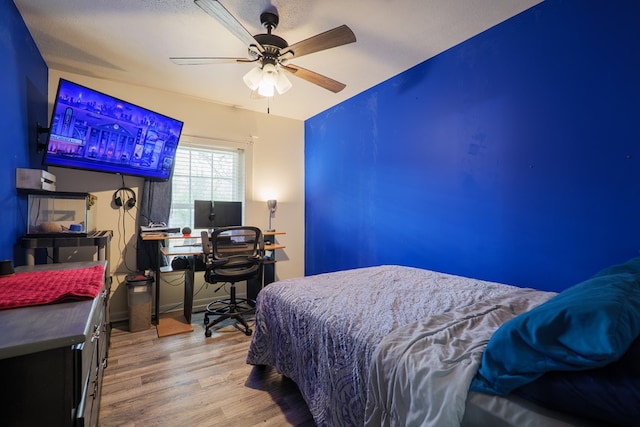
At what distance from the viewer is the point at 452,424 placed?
0.82 m

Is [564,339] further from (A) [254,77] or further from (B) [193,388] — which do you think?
(A) [254,77]

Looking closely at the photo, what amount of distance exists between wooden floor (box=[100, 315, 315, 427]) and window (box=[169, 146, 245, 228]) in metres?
1.62

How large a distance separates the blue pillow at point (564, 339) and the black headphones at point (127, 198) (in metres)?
3.56

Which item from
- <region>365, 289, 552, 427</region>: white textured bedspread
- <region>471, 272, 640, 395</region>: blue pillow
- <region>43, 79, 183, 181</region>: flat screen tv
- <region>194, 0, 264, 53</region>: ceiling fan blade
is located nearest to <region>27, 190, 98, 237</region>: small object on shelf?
<region>43, 79, 183, 181</region>: flat screen tv

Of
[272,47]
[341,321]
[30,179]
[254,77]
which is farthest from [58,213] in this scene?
[341,321]

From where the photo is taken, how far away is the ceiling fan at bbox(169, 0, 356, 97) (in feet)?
5.63

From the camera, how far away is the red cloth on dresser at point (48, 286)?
1092mm

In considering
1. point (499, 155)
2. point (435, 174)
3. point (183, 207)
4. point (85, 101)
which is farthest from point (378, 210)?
point (85, 101)

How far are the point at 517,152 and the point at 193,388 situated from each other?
9.32 ft

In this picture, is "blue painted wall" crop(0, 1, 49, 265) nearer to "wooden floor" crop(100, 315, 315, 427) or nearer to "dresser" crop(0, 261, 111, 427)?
"wooden floor" crop(100, 315, 315, 427)

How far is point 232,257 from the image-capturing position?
9.37 feet

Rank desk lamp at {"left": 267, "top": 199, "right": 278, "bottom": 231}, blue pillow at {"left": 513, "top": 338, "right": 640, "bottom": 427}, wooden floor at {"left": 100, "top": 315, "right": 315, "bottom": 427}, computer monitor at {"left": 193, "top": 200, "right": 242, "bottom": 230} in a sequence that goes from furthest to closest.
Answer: desk lamp at {"left": 267, "top": 199, "right": 278, "bottom": 231} → computer monitor at {"left": 193, "top": 200, "right": 242, "bottom": 230} → wooden floor at {"left": 100, "top": 315, "right": 315, "bottom": 427} → blue pillow at {"left": 513, "top": 338, "right": 640, "bottom": 427}

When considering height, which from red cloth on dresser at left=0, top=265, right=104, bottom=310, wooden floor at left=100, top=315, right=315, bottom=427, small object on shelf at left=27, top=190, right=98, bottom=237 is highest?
small object on shelf at left=27, top=190, right=98, bottom=237

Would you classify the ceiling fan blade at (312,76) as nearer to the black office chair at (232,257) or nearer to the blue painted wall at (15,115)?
the black office chair at (232,257)
